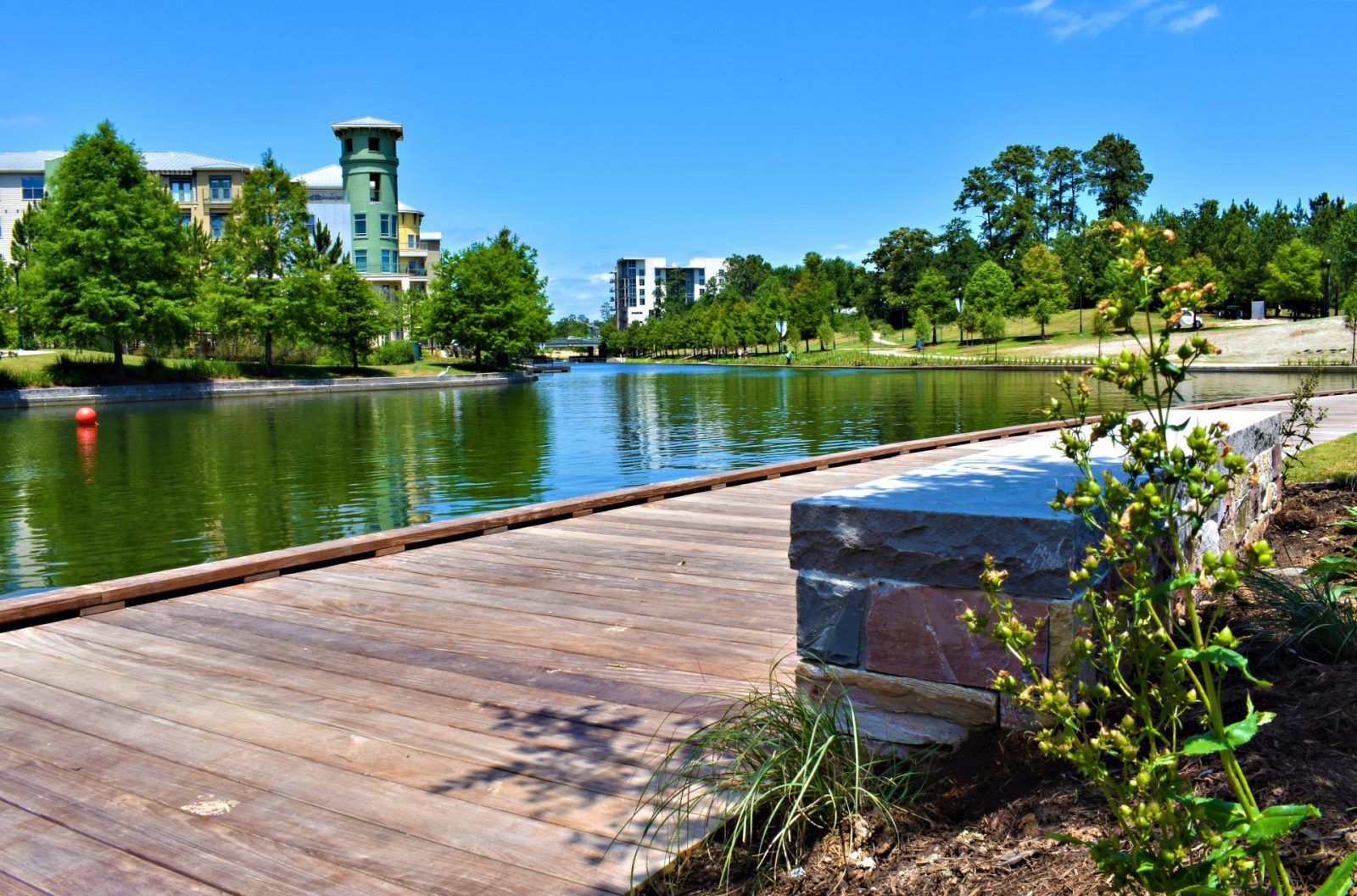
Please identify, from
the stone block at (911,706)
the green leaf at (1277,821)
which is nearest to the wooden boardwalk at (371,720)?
the stone block at (911,706)

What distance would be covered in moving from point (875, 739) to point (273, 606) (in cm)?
326

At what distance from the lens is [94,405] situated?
→ 34906 mm

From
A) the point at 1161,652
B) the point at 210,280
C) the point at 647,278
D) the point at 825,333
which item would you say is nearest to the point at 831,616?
the point at 1161,652

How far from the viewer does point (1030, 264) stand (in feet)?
253

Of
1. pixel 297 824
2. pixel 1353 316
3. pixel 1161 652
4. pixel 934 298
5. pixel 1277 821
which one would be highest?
pixel 934 298

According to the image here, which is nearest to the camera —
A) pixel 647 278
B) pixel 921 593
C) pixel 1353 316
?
pixel 921 593

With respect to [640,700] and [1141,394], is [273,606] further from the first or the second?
[1141,394]

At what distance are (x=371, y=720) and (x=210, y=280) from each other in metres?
49.0

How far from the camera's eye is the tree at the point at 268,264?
4628cm

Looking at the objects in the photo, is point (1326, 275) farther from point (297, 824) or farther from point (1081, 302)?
point (297, 824)

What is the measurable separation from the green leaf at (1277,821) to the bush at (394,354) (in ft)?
188

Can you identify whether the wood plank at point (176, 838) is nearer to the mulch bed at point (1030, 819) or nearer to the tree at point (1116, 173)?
the mulch bed at point (1030, 819)

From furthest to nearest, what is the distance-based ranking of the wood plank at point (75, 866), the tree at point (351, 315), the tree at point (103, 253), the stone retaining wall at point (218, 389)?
the tree at point (351, 315)
the tree at point (103, 253)
the stone retaining wall at point (218, 389)
the wood plank at point (75, 866)

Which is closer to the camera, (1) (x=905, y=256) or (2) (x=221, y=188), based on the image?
(2) (x=221, y=188)
